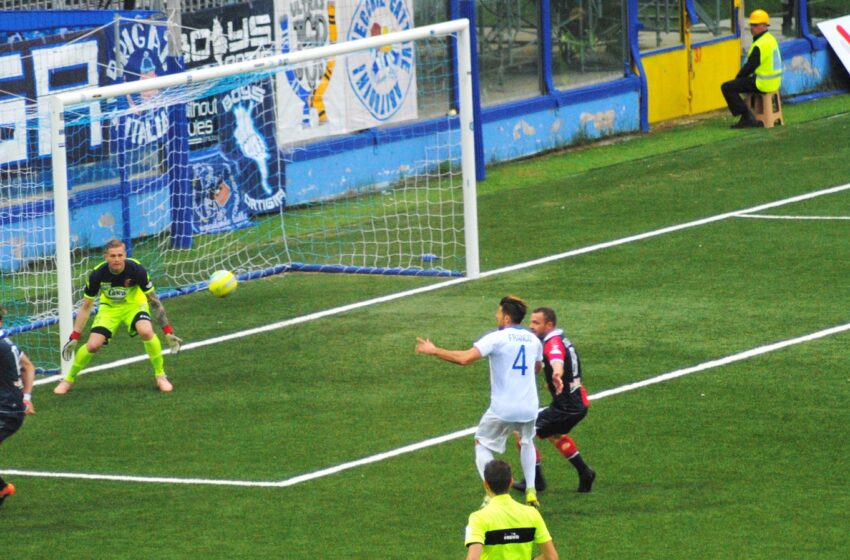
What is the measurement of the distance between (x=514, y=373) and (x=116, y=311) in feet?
17.4

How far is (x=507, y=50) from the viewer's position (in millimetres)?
27328

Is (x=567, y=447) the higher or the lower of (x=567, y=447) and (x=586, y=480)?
the higher

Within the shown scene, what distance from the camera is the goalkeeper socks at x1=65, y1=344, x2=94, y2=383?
1552 cm

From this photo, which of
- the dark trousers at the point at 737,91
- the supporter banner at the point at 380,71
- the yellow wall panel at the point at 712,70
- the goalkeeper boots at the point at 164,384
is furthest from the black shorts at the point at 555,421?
the yellow wall panel at the point at 712,70

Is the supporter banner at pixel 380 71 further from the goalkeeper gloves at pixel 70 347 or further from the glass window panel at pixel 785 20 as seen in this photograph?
the glass window panel at pixel 785 20

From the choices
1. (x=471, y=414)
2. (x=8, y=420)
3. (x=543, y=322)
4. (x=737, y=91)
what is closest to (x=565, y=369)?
(x=543, y=322)

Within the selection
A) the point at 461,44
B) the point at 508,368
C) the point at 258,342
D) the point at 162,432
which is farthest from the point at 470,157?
the point at 508,368

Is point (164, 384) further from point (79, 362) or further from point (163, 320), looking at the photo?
point (79, 362)

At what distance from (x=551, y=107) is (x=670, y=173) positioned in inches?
132

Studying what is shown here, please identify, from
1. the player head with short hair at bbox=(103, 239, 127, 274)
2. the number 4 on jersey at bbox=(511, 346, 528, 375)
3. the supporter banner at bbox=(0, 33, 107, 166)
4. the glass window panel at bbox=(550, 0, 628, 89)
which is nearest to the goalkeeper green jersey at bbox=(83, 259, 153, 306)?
the player head with short hair at bbox=(103, 239, 127, 274)

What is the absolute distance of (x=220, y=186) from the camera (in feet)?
73.8

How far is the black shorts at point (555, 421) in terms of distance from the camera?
12195mm

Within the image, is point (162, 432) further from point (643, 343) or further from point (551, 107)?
point (551, 107)

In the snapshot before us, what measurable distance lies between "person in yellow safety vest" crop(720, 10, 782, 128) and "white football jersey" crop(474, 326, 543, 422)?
17.5 meters
